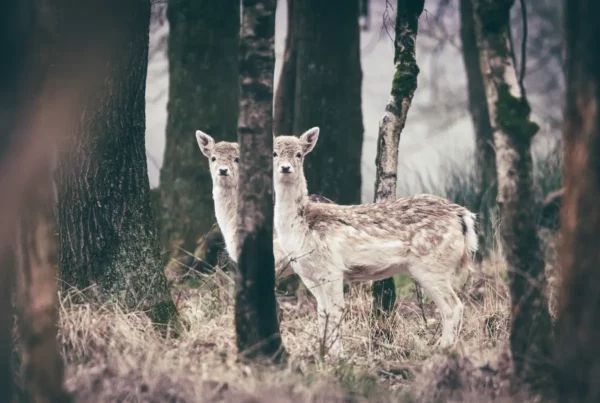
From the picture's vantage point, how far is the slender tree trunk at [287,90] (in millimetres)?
11180

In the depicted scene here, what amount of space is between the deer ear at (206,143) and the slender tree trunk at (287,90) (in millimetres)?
2396

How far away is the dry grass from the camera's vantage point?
17.1 ft

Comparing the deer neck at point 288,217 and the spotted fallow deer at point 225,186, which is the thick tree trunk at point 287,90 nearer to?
the spotted fallow deer at point 225,186

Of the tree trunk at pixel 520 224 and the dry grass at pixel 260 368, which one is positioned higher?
the tree trunk at pixel 520 224

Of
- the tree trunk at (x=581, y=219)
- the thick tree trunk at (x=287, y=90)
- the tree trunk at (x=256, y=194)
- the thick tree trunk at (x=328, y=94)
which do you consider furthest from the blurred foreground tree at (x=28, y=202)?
the thick tree trunk at (x=287, y=90)

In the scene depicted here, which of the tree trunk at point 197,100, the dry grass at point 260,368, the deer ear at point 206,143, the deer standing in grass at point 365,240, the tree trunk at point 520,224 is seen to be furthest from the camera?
the tree trunk at point 197,100

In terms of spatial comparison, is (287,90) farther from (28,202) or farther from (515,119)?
(28,202)

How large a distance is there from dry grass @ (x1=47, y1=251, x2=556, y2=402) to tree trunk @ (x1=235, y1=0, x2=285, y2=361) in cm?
24

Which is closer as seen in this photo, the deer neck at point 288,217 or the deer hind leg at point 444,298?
the deer hind leg at point 444,298

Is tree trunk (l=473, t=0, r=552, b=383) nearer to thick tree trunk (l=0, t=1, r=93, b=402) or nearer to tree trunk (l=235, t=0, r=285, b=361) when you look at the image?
tree trunk (l=235, t=0, r=285, b=361)

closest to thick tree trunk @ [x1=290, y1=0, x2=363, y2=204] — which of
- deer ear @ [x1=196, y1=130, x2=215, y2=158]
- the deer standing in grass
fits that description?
deer ear @ [x1=196, y1=130, x2=215, y2=158]

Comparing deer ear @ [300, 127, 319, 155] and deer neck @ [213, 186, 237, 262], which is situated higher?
deer ear @ [300, 127, 319, 155]

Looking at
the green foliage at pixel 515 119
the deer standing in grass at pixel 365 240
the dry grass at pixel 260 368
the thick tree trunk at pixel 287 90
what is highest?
the thick tree trunk at pixel 287 90

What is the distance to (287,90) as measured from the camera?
11.3 metres
